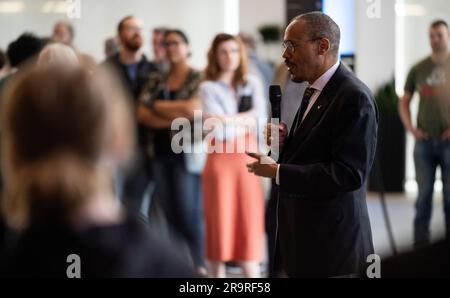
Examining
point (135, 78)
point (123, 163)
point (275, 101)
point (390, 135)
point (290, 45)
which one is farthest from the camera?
point (390, 135)

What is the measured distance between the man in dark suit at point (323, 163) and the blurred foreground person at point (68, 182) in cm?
120

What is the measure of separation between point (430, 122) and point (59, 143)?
3641 millimetres

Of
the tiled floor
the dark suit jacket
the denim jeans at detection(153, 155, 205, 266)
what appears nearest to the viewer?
the dark suit jacket

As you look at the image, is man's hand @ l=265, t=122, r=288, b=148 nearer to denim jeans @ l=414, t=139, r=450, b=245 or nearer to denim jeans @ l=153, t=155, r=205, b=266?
denim jeans @ l=153, t=155, r=205, b=266

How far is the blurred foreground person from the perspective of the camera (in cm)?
136

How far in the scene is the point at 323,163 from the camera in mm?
2617

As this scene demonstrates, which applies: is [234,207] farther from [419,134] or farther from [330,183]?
[330,183]

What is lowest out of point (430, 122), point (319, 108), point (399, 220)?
point (399, 220)

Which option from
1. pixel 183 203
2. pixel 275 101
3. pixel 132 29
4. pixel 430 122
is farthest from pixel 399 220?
pixel 275 101

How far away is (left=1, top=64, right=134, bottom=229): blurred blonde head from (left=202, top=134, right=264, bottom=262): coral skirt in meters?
2.82

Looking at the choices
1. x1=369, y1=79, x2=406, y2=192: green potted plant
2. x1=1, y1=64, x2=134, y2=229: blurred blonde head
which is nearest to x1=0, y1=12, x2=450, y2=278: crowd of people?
x1=1, y1=64, x2=134, y2=229: blurred blonde head

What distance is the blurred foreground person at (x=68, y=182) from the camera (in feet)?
4.45

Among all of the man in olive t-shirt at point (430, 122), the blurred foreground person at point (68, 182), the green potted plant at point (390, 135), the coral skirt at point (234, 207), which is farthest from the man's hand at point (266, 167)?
the green potted plant at point (390, 135)
